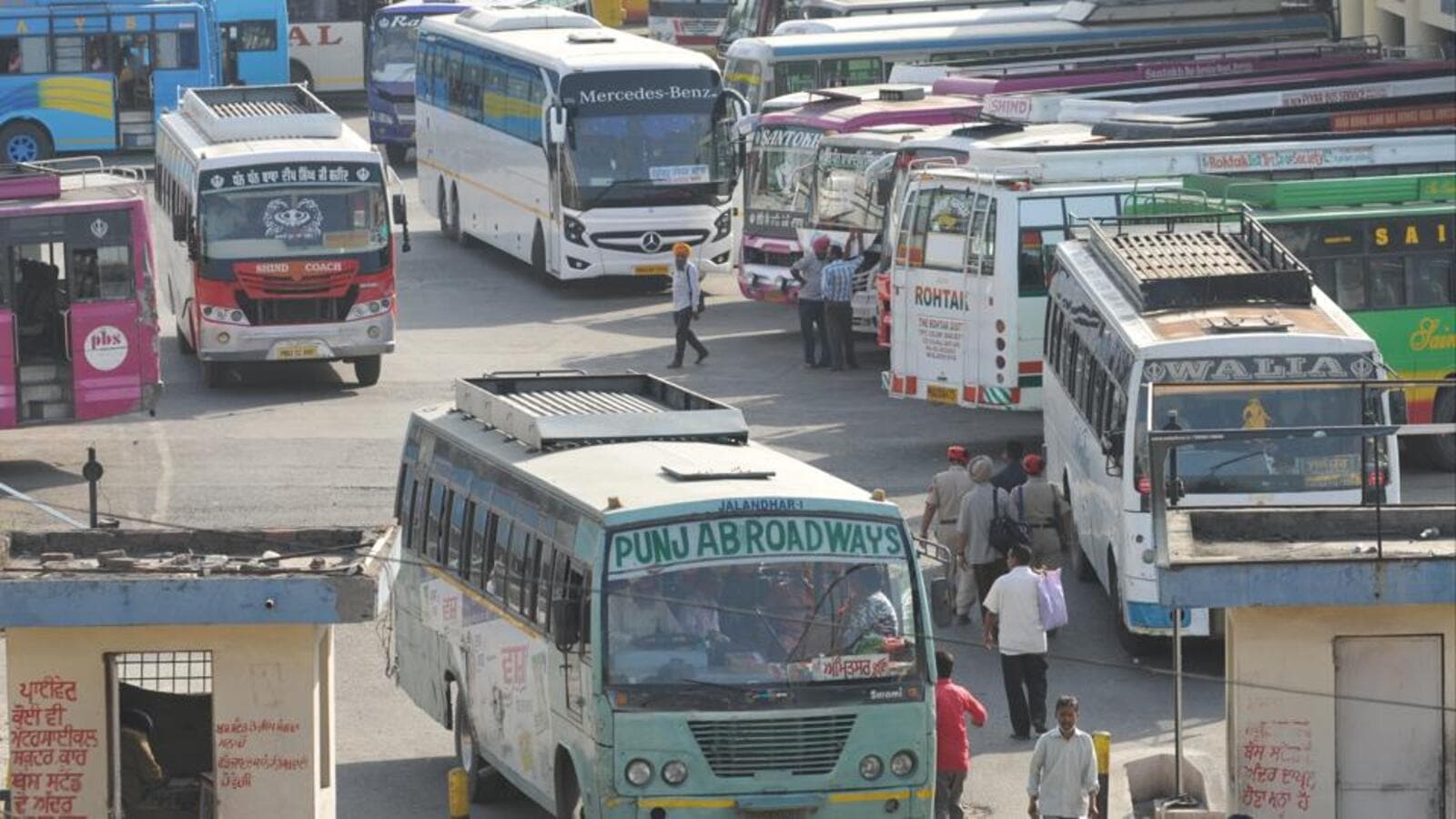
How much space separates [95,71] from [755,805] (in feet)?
116

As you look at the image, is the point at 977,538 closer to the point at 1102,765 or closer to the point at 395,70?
the point at 1102,765

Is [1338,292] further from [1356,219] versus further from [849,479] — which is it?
[849,479]

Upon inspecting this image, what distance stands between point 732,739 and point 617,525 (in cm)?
119

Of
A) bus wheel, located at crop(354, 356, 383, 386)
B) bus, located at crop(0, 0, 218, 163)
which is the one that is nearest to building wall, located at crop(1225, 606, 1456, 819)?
bus wheel, located at crop(354, 356, 383, 386)

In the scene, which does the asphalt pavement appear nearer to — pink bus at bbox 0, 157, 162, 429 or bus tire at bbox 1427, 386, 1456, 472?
bus tire at bbox 1427, 386, 1456, 472

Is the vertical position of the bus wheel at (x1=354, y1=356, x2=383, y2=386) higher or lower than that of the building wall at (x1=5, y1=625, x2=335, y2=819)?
lower

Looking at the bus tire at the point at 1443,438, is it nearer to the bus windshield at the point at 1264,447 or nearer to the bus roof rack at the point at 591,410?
the bus windshield at the point at 1264,447

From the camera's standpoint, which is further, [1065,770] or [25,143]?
[25,143]

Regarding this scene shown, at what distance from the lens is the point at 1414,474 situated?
25953mm

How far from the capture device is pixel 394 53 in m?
49.3

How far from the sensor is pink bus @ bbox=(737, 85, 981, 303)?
33.5 meters

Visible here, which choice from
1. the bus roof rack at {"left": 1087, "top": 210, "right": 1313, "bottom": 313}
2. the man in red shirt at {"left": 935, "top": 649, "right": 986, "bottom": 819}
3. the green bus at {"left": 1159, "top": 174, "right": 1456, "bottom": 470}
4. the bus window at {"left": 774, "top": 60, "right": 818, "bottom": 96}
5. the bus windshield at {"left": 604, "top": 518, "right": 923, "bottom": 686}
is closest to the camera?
the bus windshield at {"left": 604, "top": 518, "right": 923, "bottom": 686}

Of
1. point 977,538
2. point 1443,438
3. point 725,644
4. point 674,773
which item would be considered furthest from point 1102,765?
point 1443,438

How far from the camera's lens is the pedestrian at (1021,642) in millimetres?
18094
